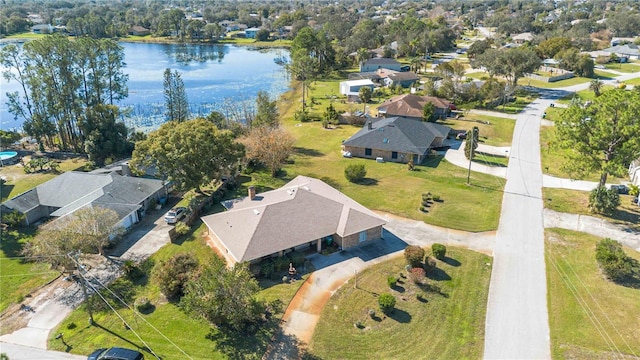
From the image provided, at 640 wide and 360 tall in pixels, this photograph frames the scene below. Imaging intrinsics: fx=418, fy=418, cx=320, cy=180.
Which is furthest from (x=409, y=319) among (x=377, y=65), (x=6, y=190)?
(x=377, y=65)

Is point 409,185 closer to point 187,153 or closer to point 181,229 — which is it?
point 187,153

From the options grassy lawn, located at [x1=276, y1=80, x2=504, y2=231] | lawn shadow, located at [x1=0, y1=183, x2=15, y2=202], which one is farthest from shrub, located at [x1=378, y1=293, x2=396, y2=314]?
lawn shadow, located at [x1=0, y1=183, x2=15, y2=202]

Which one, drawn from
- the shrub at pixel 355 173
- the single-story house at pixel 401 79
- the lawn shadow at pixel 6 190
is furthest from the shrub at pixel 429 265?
the single-story house at pixel 401 79

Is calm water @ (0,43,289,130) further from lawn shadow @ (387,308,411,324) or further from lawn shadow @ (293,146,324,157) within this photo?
lawn shadow @ (387,308,411,324)

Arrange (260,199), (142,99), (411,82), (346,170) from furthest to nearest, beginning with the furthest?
(411,82) < (142,99) < (346,170) < (260,199)

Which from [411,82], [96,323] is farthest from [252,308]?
[411,82]

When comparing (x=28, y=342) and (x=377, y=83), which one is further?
(x=377, y=83)

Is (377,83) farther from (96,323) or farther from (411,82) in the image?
(96,323)
